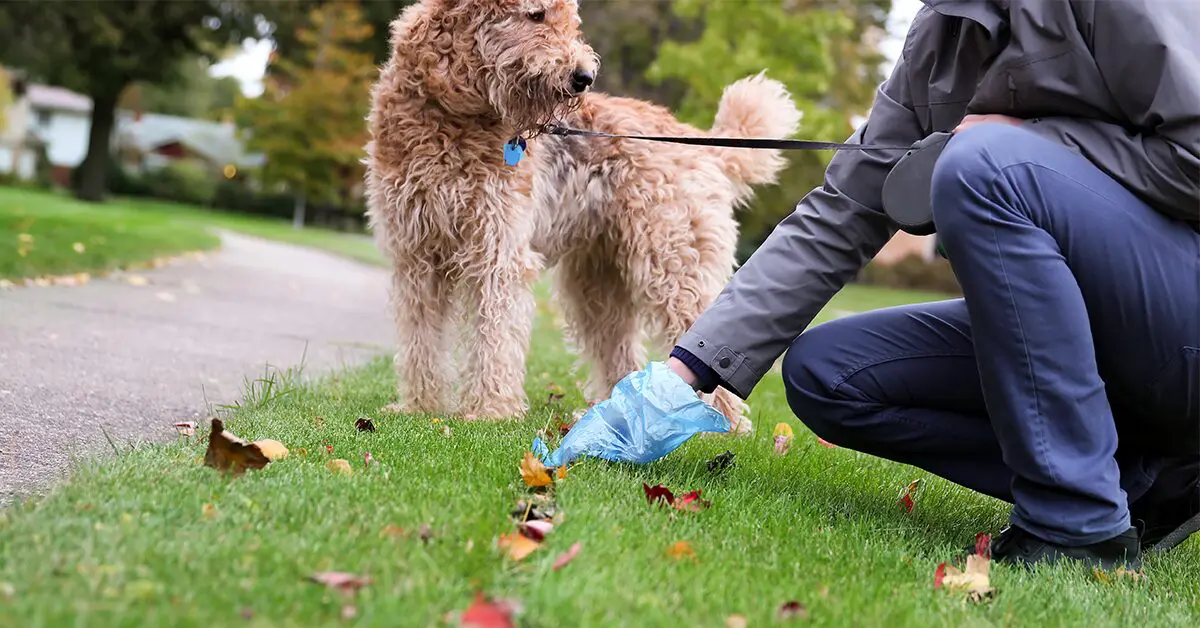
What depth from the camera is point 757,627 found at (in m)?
2.19

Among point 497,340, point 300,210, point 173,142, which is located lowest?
point 300,210

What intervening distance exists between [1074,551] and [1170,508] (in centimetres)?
68

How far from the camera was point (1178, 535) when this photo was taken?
3316 mm

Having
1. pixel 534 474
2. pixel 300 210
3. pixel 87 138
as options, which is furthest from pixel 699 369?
pixel 87 138

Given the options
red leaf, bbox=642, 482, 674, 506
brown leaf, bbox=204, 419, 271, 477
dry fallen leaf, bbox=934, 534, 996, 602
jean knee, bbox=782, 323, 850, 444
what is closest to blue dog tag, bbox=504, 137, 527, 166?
jean knee, bbox=782, 323, 850, 444

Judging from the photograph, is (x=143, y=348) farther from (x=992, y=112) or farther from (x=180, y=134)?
(x=180, y=134)

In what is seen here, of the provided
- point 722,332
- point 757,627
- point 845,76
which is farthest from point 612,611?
point 845,76

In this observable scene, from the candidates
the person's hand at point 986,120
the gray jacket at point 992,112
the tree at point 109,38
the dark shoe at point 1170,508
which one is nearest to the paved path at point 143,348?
the gray jacket at point 992,112

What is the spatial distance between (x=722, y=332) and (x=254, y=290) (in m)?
8.49

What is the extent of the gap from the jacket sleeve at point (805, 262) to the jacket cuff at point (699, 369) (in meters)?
0.01

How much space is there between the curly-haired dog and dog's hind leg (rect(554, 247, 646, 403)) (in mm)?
12

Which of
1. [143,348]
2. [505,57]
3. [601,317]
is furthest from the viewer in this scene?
[143,348]

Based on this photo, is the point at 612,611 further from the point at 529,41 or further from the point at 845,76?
the point at 845,76

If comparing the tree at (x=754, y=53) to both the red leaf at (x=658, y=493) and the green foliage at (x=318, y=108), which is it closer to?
the green foliage at (x=318, y=108)
